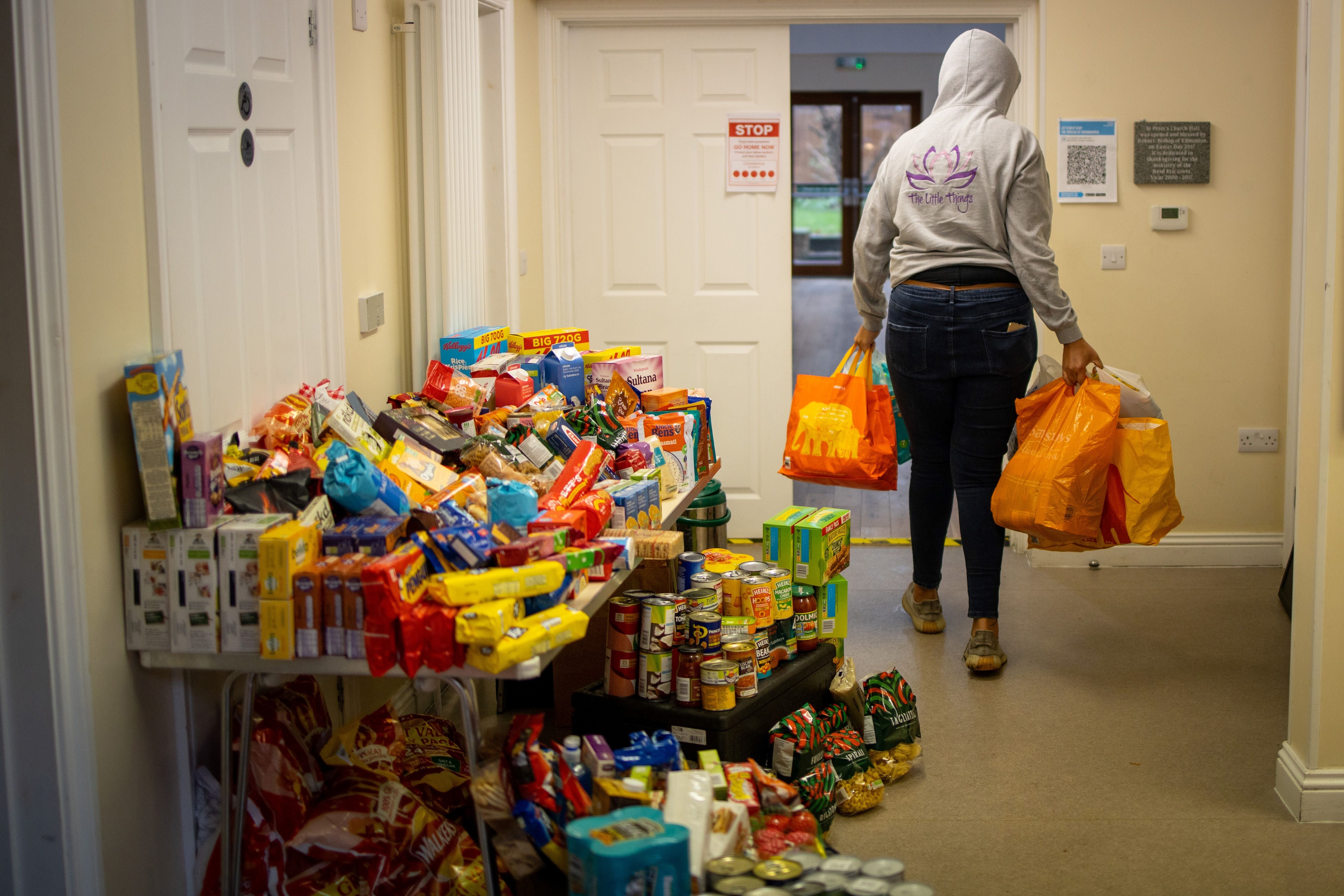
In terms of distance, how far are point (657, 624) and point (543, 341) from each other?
3.85 feet

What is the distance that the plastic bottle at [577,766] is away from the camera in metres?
1.93

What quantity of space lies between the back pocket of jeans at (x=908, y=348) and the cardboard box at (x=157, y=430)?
1.92m

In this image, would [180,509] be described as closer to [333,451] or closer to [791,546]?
[333,451]

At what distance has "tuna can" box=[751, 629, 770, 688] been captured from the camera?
2502 mm

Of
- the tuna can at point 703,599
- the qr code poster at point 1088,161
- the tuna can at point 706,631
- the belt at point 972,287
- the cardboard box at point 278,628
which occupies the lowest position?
the tuna can at point 706,631

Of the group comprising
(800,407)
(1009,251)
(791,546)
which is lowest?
(791,546)

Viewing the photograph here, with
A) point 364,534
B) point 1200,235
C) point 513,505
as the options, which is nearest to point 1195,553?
point 1200,235

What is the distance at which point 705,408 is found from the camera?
9.88 ft

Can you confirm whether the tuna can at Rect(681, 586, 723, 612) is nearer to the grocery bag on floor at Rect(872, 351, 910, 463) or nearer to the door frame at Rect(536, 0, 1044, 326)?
the grocery bag on floor at Rect(872, 351, 910, 463)

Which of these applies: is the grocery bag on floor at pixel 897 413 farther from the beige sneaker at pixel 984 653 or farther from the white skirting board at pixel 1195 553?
the white skirting board at pixel 1195 553

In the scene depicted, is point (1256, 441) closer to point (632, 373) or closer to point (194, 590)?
point (632, 373)

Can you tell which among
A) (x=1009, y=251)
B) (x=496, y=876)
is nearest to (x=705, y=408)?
(x=1009, y=251)

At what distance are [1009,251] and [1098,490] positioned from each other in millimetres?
653

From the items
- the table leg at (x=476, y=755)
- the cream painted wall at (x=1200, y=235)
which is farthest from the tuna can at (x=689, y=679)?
the cream painted wall at (x=1200, y=235)
